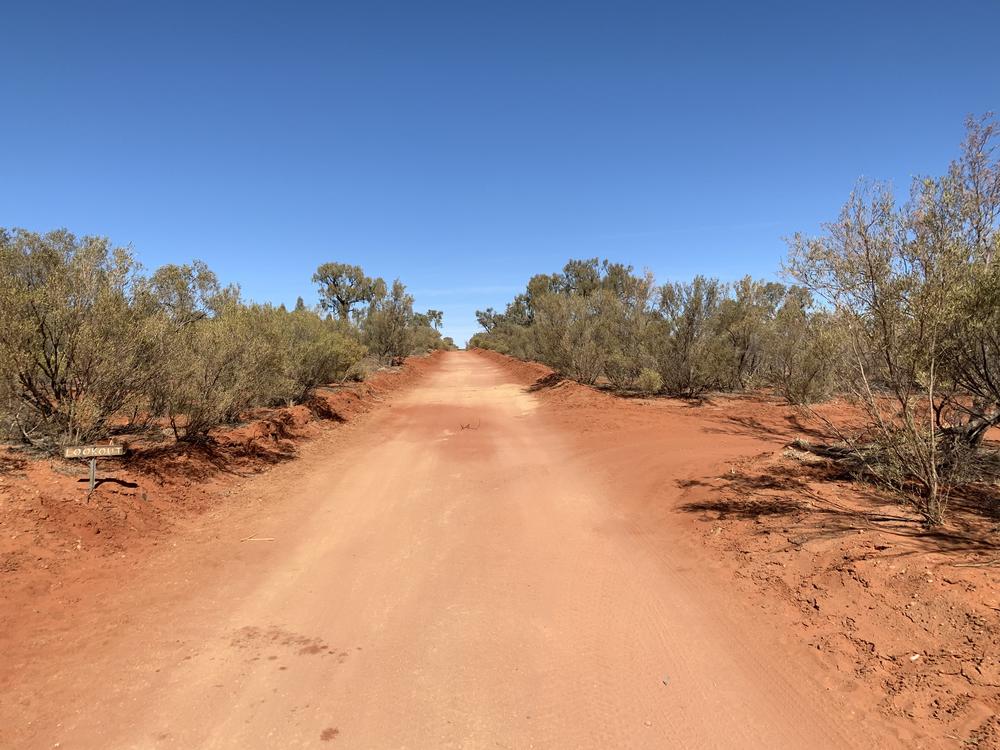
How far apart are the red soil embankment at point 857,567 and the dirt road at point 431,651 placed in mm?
297

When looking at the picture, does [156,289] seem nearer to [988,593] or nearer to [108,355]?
[108,355]

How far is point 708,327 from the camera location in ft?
57.7

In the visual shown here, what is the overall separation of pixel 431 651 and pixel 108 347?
6.39 meters

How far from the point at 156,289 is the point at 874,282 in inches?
401

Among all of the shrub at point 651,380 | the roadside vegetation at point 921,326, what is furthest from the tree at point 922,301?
the shrub at point 651,380

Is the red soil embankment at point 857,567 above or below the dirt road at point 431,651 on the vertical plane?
above

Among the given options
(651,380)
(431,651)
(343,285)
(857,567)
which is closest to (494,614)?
(431,651)

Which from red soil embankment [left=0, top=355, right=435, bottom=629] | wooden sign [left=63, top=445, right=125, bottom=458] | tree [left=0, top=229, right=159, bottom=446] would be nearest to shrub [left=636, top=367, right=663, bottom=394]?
red soil embankment [left=0, top=355, right=435, bottom=629]

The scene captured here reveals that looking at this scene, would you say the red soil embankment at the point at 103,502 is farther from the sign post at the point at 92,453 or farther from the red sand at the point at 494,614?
the sign post at the point at 92,453

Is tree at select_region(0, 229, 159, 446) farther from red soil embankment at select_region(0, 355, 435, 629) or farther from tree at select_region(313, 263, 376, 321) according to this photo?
tree at select_region(313, 263, 376, 321)

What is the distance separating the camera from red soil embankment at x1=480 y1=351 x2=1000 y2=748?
3.09 m

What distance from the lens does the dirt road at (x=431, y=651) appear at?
9.75 feet

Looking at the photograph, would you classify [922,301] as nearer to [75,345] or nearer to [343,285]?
[75,345]

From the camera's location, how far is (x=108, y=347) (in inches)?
278
